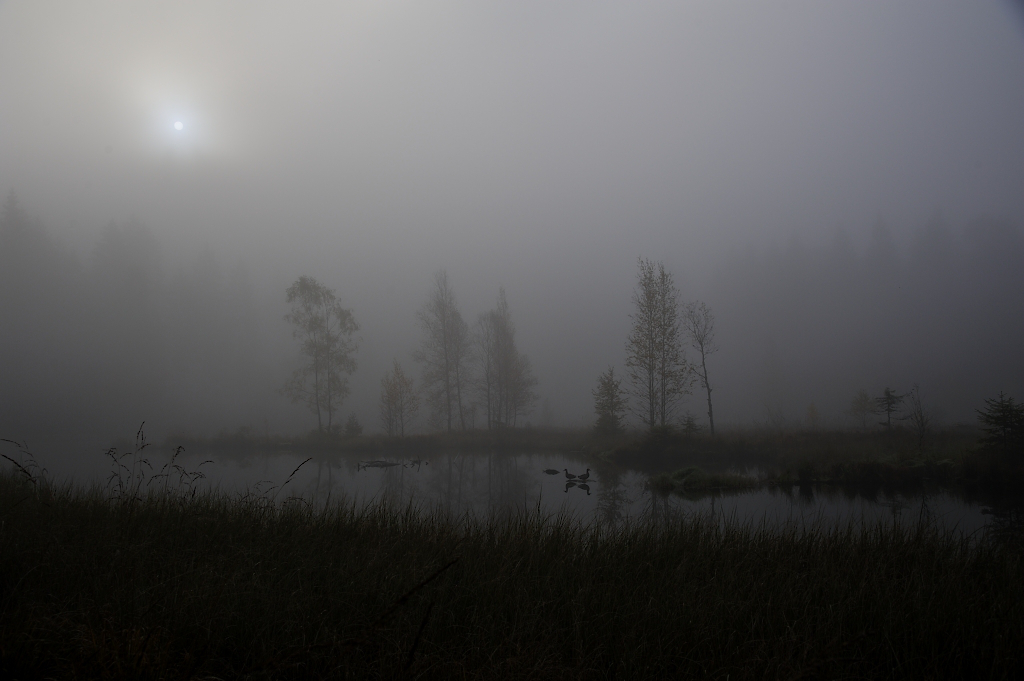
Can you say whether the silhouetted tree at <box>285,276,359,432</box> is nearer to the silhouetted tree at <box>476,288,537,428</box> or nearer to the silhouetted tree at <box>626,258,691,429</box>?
the silhouetted tree at <box>476,288,537,428</box>

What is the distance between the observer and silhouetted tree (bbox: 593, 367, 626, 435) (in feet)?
54.3

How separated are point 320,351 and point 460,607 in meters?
21.9

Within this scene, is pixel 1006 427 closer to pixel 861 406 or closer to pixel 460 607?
pixel 861 406

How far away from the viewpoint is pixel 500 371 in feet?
75.0

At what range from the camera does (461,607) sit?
2.94 m

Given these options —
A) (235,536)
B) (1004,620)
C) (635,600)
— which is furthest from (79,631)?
(1004,620)

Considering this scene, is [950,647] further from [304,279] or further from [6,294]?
[6,294]

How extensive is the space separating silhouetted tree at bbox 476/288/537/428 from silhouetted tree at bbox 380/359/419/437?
378cm

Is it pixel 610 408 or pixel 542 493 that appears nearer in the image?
pixel 542 493

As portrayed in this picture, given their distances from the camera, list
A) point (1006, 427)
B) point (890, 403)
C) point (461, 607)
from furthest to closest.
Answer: point (890, 403)
point (1006, 427)
point (461, 607)

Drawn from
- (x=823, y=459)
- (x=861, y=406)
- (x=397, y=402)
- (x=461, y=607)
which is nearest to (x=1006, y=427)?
(x=823, y=459)

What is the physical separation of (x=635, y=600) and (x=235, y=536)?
369 centimetres

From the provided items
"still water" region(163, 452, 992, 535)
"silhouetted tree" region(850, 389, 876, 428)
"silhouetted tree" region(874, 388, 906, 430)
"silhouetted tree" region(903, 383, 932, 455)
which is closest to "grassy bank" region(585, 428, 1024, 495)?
"silhouetted tree" region(903, 383, 932, 455)

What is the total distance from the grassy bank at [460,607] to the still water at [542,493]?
1.36 metres
